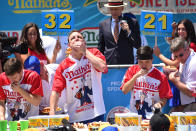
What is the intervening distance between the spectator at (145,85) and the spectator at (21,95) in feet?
3.40

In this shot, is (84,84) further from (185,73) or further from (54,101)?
(185,73)

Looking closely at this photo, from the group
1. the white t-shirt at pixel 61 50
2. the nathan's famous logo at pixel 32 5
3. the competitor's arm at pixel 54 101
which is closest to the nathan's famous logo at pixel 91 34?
the nathan's famous logo at pixel 32 5

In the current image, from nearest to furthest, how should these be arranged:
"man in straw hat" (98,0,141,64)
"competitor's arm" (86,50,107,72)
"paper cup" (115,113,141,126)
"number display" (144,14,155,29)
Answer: "paper cup" (115,113,141,126)
"competitor's arm" (86,50,107,72)
"number display" (144,14,155,29)
"man in straw hat" (98,0,141,64)

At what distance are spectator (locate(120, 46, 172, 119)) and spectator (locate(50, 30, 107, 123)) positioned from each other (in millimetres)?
369

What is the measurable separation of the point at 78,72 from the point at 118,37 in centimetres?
144

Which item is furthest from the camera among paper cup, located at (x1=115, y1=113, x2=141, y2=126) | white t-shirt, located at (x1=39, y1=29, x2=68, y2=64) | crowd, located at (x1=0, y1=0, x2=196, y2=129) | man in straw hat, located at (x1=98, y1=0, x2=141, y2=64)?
white t-shirt, located at (x1=39, y1=29, x2=68, y2=64)

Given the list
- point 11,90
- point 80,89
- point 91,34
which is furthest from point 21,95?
point 91,34

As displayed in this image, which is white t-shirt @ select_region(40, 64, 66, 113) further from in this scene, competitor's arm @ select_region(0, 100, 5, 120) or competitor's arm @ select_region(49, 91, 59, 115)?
competitor's arm @ select_region(0, 100, 5, 120)

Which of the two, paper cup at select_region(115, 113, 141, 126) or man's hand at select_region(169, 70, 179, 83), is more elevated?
man's hand at select_region(169, 70, 179, 83)

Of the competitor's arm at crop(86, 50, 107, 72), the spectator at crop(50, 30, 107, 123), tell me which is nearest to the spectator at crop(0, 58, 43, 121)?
the spectator at crop(50, 30, 107, 123)

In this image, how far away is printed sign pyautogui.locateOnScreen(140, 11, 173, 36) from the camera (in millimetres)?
5859

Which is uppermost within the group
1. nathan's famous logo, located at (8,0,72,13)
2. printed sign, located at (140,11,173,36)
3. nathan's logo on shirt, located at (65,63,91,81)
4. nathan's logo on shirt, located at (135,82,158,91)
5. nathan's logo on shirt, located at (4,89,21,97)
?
nathan's famous logo, located at (8,0,72,13)

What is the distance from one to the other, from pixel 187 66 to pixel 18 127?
86.3 inches

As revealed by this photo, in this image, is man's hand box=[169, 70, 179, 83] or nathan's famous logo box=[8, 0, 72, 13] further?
nathan's famous logo box=[8, 0, 72, 13]
